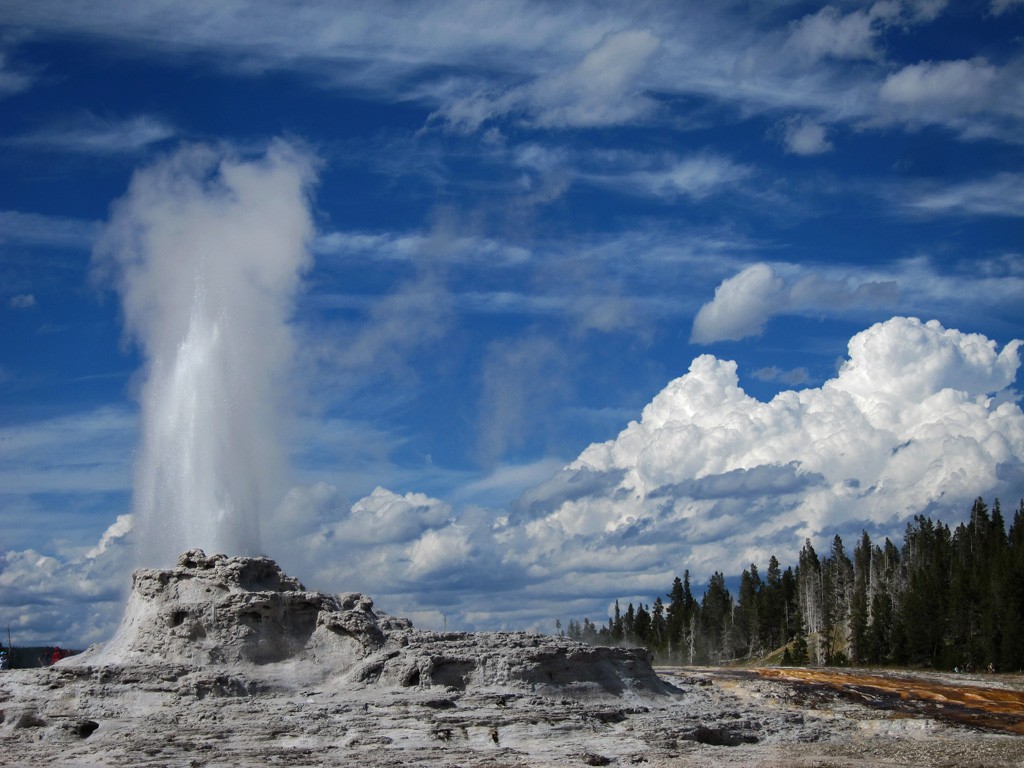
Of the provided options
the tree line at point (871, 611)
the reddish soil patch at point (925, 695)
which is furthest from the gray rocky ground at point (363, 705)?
the tree line at point (871, 611)

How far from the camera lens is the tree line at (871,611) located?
71.7 meters

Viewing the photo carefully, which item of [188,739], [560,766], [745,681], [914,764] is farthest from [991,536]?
[188,739]

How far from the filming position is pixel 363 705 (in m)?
28.8

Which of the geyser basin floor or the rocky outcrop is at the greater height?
the rocky outcrop

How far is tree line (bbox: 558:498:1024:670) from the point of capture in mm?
71688

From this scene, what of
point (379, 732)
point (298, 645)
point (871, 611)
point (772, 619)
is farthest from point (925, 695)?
point (772, 619)

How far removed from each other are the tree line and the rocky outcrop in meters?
38.7

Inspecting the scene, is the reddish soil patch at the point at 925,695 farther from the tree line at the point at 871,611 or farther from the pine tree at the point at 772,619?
the pine tree at the point at 772,619

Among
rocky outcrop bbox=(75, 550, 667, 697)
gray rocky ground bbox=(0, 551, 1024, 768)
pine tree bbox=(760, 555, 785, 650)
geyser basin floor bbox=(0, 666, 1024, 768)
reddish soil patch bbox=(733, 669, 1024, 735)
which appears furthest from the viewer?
pine tree bbox=(760, 555, 785, 650)

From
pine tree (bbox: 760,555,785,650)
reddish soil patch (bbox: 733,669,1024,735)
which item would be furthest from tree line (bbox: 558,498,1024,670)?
reddish soil patch (bbox: 733,669,1024,735)

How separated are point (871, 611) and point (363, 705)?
72.6 metres

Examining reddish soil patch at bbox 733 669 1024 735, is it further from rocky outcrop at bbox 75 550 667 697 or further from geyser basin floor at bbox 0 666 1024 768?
rocky outcrop at bbox 75 550 667 697

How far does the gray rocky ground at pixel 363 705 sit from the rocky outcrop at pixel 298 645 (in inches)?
2.1

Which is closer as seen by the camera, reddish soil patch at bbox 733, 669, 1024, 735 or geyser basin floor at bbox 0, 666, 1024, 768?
geyser basin floor at bbox 0, 666, 1024, 768
